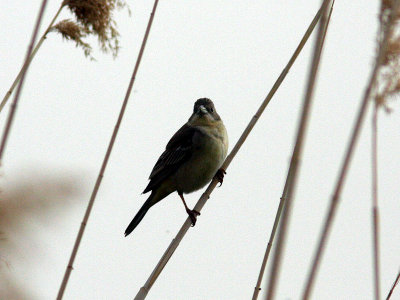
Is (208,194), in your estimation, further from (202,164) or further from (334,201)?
(334,201)

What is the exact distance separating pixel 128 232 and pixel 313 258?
3432 millimetres

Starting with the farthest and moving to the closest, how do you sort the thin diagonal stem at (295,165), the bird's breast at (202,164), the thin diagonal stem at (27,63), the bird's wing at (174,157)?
the bird's wing at (174,157), the bird's breast at (202,164), the thin diagonal stem at (27,63), the thin diagonal stem at (295,165)

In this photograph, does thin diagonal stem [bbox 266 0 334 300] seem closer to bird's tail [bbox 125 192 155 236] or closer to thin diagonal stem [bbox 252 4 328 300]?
thin diagonal stem [bbox 252 4 328 300]

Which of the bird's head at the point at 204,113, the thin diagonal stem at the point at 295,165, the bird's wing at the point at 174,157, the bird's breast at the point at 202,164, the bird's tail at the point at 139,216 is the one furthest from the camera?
the bird's head at the point at 204,113

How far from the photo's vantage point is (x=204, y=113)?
5121 millimetres

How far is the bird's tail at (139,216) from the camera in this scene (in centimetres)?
486

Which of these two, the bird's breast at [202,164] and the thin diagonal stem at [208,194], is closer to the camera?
the thin diagonal stem at [208,194]

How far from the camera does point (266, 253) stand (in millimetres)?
2904

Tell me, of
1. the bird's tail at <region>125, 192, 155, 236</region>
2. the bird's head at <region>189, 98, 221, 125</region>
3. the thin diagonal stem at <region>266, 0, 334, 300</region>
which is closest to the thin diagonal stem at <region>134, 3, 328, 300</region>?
Answer: the thin diagonal stem at <region>266, 0, 334, 300</region>

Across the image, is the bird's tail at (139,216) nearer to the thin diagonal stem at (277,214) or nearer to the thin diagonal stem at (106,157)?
the thin diagonal stem at (106,157)

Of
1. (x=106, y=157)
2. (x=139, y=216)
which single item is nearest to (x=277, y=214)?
(x=106, y=157)

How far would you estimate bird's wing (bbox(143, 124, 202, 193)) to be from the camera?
5.01 m

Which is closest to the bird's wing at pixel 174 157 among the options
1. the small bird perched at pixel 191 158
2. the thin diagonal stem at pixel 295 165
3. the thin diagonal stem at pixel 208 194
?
the small bird perched at pixel 191 158

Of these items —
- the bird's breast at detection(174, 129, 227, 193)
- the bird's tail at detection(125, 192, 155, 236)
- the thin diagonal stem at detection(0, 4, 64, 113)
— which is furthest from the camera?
the bird's tail at detection(125, 192, 155, 236)
